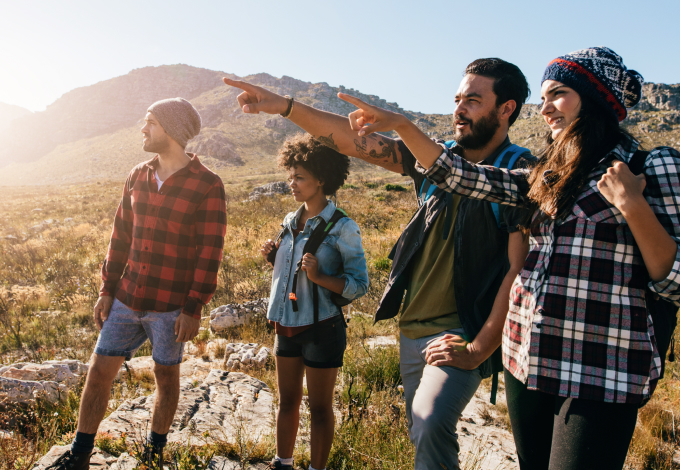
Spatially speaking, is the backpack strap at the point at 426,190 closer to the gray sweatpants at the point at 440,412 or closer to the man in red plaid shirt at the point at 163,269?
the gray sweatpants at the point at 440,412

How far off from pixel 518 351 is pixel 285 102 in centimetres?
163

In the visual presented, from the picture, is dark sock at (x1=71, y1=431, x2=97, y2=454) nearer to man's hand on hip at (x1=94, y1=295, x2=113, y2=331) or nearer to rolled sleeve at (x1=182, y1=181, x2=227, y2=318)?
man's hand on hip at (x1=94, y1=295, x2=113, y2=331)

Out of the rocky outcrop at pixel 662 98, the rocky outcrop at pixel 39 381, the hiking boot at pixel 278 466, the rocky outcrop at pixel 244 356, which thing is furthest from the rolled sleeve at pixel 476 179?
the rocky outcrop at pixel 662 98

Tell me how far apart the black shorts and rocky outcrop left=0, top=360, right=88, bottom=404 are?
2557 millimetres

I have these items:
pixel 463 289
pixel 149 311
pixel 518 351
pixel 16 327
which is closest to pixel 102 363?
pixel 149 311

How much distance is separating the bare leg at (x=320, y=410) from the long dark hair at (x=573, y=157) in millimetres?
1561

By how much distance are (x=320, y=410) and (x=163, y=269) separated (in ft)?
4.69

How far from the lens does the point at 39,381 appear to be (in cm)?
369

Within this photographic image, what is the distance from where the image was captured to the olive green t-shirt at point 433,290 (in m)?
1.89

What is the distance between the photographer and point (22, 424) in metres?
3.19

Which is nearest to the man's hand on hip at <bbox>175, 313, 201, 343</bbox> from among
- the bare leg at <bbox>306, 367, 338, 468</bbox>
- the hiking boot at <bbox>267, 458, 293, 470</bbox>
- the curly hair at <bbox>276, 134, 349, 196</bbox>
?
the bare leg at <bbox>306, 367, 338, 468</bbox>

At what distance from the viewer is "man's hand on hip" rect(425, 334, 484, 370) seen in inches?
67.5

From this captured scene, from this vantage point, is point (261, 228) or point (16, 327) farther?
point (261, 228)

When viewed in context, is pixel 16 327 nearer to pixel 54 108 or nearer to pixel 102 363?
pixel 102 363
